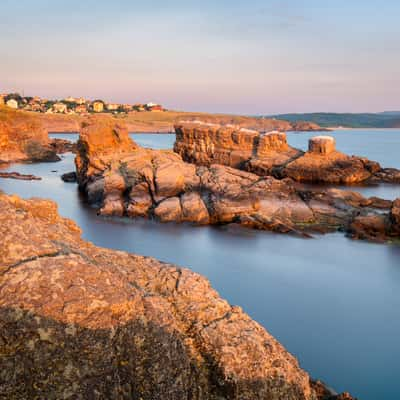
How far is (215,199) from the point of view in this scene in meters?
25.2

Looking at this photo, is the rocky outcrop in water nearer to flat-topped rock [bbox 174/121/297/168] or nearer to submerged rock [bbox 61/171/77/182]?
flat-topped rock [bbox 174/121/297/168]

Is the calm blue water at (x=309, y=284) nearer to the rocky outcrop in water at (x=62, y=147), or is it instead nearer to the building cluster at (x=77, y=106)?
the rocky outcrop in water at (x=62, y=147)

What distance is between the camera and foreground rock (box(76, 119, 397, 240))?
24203 mm

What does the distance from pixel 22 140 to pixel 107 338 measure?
56904 mm

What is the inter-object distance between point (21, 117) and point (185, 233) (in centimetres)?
4281

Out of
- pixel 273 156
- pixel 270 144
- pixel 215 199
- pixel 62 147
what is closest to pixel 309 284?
pixel 215 199

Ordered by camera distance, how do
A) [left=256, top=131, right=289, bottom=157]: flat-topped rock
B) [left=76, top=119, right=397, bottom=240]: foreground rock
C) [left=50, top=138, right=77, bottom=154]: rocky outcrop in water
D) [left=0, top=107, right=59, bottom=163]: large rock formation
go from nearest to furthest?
[left=76, top=119, right=397, bottom=240]: foreground rock
[left=256, top=131, right=289, bottom=157]: flat-topped rock
[left=0, top=107, right=59, bottom=163]: large rock formation
[left=50, top=138, right=77, bottom=154]: rocky outcrop in water

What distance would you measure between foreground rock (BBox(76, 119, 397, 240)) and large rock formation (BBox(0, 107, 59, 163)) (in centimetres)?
2738

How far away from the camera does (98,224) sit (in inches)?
961

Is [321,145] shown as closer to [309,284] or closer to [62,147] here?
[309,284]

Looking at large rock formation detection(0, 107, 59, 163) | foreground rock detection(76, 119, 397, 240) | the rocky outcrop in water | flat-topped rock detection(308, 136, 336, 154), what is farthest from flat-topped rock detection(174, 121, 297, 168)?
the rocky outcrop in water

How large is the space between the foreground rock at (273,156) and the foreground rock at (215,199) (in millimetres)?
14513

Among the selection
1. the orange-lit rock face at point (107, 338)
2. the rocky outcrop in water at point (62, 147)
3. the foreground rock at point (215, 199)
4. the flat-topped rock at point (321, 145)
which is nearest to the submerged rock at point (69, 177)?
the foreground rock at point (215, 199)

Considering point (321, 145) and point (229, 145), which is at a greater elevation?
point (321, 145)
